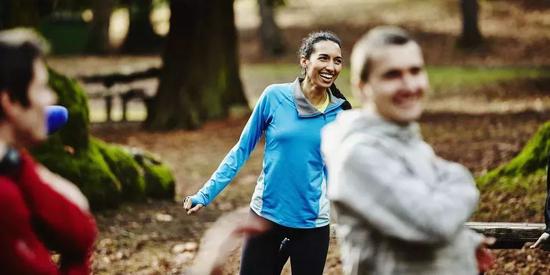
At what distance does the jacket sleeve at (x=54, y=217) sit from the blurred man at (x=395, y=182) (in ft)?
2.74

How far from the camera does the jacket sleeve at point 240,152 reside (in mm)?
5277

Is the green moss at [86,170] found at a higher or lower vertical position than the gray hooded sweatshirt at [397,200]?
lower

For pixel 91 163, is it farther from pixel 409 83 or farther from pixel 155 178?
pixel 409 83

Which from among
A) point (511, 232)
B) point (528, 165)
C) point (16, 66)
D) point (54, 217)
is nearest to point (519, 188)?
point (528, 165)

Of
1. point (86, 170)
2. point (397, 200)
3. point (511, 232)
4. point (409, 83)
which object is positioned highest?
point (409, 83)

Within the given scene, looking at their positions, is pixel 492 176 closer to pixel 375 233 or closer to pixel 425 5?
pixel 375 233

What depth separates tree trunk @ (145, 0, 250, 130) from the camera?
800 inches

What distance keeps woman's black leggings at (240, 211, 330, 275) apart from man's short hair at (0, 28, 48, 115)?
7.88ft

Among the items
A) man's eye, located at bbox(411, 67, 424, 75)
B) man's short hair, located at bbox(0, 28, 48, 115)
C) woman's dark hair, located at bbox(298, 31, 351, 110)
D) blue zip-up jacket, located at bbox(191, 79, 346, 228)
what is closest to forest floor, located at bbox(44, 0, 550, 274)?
woman's dark hair, located at bbox(298, 31, 351, 110)

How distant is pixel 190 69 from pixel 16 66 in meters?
17.8

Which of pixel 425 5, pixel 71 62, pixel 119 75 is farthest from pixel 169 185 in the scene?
pixel 425 5

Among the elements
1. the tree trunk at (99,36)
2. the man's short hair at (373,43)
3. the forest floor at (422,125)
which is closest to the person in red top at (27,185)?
the man's short hair at (373,43)

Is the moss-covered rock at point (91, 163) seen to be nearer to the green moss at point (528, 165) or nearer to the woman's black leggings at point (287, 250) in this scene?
the green moss at point (528, 165)

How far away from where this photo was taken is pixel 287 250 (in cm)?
523
